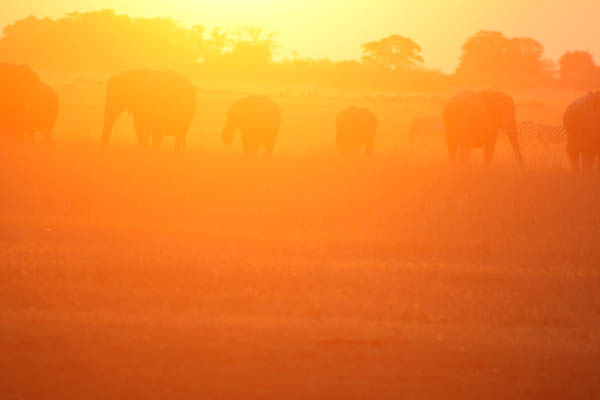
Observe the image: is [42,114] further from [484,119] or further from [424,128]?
[424,128]

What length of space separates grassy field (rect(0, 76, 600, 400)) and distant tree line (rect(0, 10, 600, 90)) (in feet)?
144

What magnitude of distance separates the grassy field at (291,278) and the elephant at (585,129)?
4.92ft

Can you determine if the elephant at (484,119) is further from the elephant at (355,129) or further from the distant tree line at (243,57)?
the distant tree line at (243,57)

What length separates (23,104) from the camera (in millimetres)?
14664

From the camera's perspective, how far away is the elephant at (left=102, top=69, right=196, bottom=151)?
1477 centimetres

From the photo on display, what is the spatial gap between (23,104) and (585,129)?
945 centimetres

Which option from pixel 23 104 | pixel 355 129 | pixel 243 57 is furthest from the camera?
pixel 243 57

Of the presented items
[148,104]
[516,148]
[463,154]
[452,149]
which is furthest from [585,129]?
[148,104]

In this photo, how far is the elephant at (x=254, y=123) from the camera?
14.9 meters

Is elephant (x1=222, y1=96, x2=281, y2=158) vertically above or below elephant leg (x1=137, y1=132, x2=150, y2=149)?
above

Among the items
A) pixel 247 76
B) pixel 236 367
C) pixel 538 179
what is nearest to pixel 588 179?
pixel 538 179

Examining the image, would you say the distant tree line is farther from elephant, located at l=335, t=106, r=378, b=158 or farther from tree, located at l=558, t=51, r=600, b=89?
elephant, located at l=335, t=106, r=378, b=158

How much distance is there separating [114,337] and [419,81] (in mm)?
52877

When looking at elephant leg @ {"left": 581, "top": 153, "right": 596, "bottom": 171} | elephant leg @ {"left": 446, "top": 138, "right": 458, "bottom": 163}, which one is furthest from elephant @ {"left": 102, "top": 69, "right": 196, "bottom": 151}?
elephant leg @ {"left": 581, "top": 153, "right": 596, "bottom": 171}
